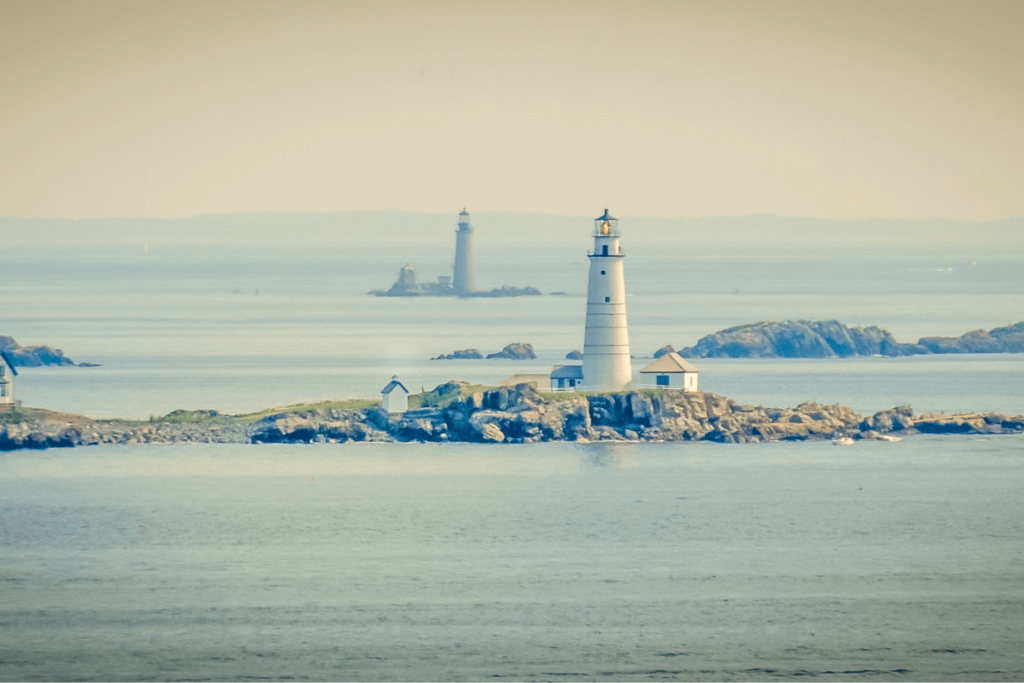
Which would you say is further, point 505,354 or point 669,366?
point 505,354

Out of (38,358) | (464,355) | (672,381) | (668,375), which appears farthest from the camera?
(38,358)

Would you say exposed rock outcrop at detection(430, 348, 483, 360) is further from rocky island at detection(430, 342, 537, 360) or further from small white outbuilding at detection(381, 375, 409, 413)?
small white outbuilding at detection(381, 375, 409, 413)

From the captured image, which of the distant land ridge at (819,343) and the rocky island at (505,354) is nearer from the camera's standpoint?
the rocky island at (505,354)

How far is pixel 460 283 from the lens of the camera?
18050 cm

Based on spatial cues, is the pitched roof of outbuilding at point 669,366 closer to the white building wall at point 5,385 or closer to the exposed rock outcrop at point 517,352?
the white building wall at point 5,385

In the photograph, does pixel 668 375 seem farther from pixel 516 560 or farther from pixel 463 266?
pixel 463 266

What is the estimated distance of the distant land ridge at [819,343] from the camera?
105 metres

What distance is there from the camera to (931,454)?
193 feet

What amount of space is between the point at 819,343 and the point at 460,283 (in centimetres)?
7771

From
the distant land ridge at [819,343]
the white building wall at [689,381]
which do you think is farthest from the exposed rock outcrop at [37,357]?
the white building wall at [689,381]

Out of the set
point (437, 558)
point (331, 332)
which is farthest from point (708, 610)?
point (331, 332)

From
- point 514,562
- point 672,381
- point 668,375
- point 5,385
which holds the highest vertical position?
point 668,375

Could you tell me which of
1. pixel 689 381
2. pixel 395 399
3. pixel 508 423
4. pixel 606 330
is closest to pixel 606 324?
pixel 606 330

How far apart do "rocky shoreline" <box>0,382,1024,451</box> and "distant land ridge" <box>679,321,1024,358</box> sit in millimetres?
40458
